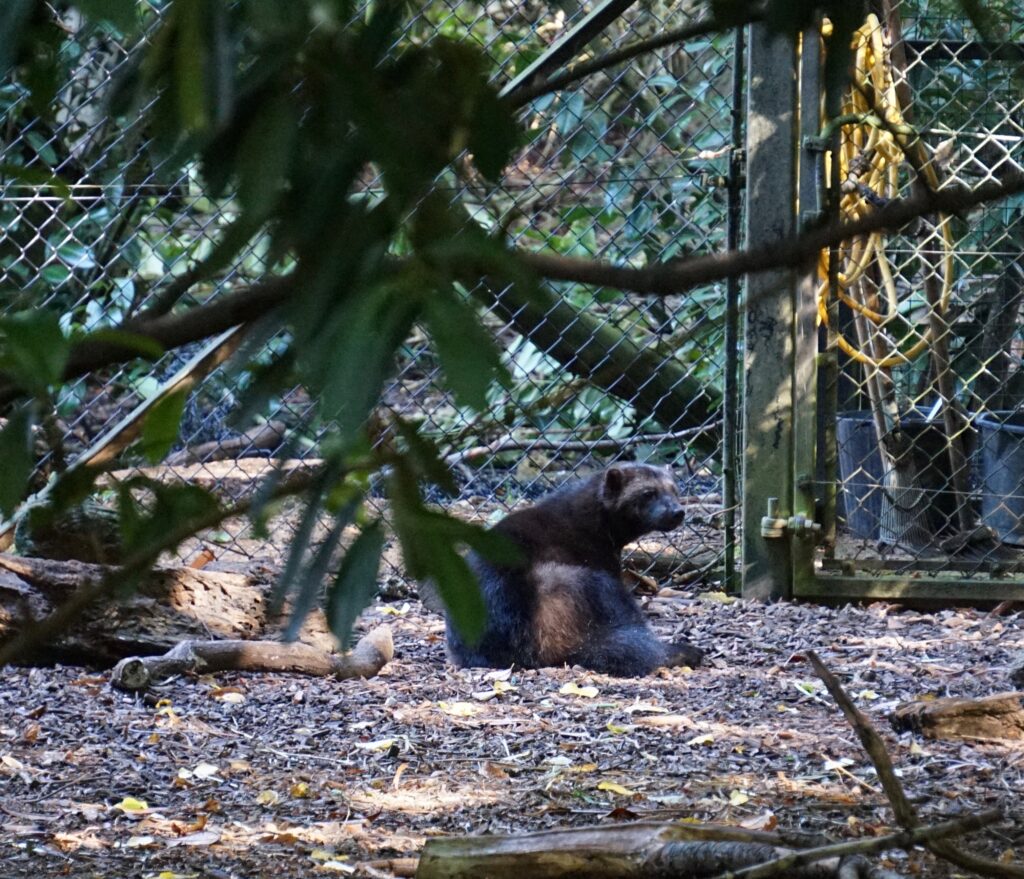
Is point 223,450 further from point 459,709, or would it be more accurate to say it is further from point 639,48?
point 639,48

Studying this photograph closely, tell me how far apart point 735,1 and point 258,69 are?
56cm

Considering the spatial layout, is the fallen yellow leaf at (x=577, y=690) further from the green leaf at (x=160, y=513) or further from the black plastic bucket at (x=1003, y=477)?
the green leaf at (x=160, y=513)

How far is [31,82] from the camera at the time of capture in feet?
4.85

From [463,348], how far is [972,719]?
10.3 feet

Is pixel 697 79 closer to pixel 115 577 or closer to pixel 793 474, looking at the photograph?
pixel 793 474

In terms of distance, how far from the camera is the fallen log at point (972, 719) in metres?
3.84

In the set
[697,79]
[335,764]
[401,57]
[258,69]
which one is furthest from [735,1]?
[697,79]

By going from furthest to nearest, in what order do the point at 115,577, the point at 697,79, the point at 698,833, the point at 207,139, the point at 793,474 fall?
the point at 697,79 < the point at 793,474 < the point at 698,833 < the point at 115,577 < the point at 207,139

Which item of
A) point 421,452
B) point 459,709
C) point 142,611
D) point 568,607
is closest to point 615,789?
point 459,709

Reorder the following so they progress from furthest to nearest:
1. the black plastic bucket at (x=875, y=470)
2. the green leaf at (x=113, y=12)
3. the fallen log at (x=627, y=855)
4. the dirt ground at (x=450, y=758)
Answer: the black plastic bucket at (x=875, y=470), the dirt ground at (x=450, y=758), the fallen log at (x=627, y=855), the green leaf at (x=113, y=12)

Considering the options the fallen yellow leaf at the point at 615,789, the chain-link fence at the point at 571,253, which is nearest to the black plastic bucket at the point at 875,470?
the chain-link fence at the point at 571,253

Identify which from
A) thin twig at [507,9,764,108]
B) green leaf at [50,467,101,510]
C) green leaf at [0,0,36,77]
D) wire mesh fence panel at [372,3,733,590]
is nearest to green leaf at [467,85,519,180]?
thin twig at [507,9,764,108]

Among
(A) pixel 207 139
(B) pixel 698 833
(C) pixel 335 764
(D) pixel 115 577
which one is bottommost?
(C) pixel 335 764

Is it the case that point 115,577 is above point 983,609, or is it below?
above
